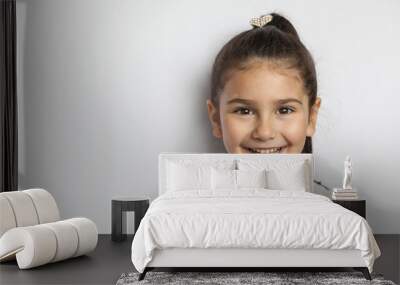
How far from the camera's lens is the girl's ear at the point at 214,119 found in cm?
733

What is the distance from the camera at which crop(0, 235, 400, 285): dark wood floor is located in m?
5.08

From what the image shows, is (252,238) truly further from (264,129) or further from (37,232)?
(264,129)

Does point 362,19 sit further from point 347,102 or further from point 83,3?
point 83,3

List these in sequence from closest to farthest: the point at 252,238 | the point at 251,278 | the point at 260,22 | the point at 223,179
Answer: the point at 252,238, the point at 251,278, the point at 223,179, the point at 260,22

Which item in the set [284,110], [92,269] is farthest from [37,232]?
[284,110]

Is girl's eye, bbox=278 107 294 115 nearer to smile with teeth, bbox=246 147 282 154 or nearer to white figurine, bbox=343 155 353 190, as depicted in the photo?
smile with teeth, bbox=246 147 282 154

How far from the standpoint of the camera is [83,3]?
24.1 feet

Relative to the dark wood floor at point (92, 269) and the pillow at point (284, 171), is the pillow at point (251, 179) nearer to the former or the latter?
the pillow at point (284, 171)

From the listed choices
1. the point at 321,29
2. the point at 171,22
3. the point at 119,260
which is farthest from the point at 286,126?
the point at 119,260

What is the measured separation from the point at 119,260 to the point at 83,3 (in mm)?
2970

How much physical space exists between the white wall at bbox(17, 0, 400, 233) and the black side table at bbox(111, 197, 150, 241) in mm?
505

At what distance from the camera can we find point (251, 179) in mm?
6535

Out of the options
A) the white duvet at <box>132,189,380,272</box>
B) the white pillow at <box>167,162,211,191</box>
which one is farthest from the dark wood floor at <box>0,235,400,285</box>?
the white pillow at <box>167,162,211,191</box>

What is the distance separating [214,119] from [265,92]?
632 mm
